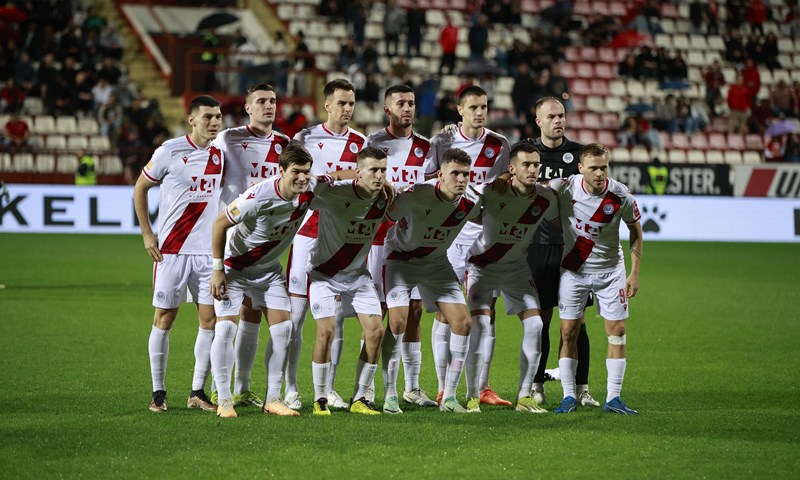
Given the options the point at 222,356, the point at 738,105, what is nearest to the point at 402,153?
the point at 222,356

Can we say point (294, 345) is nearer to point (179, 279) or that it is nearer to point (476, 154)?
point (179, 279)

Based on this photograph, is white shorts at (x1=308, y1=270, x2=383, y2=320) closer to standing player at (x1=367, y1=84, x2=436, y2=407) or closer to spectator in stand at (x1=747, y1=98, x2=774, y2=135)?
standing player at (x1=367, y1=84, x2=436, y2=407)

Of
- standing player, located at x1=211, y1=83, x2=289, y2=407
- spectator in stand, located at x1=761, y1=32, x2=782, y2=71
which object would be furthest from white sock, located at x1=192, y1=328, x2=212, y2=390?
spectator in stand, located at x1=761, y1=32, x2=782, y2=71

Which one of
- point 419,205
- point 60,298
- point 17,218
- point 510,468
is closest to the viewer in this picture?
point 510,468

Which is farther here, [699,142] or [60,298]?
[699,142]

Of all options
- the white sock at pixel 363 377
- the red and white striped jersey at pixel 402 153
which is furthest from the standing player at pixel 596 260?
the white sock at pixel 363 377

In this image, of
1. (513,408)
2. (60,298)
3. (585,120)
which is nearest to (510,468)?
(513,408)

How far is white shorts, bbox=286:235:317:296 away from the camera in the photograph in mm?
8164

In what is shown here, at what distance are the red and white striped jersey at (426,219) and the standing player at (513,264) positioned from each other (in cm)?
21

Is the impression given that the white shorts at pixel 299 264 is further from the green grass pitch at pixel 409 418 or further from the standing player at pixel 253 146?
the green grass pitch at pixel 409 418

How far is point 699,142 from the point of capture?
94.6ft

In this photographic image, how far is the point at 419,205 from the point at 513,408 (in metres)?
1.62

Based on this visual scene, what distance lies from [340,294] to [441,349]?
1056 millimetres

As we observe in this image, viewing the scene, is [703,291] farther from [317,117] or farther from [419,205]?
[317,117]
